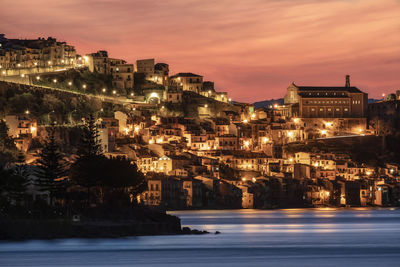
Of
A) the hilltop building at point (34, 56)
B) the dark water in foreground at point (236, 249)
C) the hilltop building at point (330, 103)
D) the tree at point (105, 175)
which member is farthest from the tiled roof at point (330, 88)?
the tree at point (105, 175)

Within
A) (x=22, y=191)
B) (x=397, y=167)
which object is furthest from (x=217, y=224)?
(x=397, y=167)

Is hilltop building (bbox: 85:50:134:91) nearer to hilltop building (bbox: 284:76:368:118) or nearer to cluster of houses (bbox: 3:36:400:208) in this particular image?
cluster of houses (bbox: 3:36:400:208)

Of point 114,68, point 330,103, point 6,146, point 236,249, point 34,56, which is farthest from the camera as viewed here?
point 330,103

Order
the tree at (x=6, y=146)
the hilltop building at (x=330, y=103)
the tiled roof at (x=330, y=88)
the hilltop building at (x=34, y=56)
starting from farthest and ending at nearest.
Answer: the tiled roof at (x=330, y=88) < the hilltop building at (x=330, y=103) < the hilltop building at (x=34, y=56) < the tree at (x=6, y=146)

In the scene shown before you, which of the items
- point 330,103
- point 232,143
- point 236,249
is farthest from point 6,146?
point 330,103

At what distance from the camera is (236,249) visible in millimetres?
64812

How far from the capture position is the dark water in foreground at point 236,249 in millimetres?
56656

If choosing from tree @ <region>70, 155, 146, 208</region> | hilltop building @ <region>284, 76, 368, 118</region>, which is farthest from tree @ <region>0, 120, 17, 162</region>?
hilltop building @ <region>284, 76, 368, 118</region>

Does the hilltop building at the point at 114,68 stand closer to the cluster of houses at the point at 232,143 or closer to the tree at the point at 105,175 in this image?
the cluster of houses at the point at 232,143

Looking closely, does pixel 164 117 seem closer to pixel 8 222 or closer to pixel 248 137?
pixel 248 137

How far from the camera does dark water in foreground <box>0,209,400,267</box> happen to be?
56.7 metres

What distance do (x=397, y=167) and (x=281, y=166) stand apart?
22.1 m

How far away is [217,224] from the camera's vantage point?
293 feet

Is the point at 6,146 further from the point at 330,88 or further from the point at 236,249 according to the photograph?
the point at 330,88
